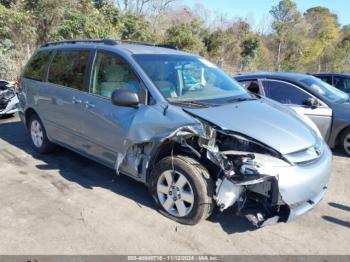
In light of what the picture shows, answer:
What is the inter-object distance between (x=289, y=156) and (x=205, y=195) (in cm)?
88

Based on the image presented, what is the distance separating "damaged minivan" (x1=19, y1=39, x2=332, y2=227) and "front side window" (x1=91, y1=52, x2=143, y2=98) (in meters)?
0.01

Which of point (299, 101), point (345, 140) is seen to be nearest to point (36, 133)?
point (299, 101)

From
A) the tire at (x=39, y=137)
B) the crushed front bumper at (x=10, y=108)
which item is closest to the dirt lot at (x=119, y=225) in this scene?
the tire at (x=39, y=137)

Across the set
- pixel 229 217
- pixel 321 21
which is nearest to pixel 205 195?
pixel 229 217

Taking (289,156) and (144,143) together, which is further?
(144,143)

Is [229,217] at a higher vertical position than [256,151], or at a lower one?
lower

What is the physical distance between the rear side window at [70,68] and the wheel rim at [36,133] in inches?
34.8

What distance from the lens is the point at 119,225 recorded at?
3.77 m

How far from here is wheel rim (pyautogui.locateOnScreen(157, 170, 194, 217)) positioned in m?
3.69

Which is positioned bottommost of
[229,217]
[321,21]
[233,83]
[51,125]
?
[229,217]

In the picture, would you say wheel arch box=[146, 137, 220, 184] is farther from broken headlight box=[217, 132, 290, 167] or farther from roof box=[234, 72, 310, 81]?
roof box=[234, 72, 310, 81]

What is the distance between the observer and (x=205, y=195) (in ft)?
11.6

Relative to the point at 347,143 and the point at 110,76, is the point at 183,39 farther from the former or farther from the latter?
the point at 110,76

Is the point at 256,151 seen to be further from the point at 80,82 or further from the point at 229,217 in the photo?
the point at 80,82
